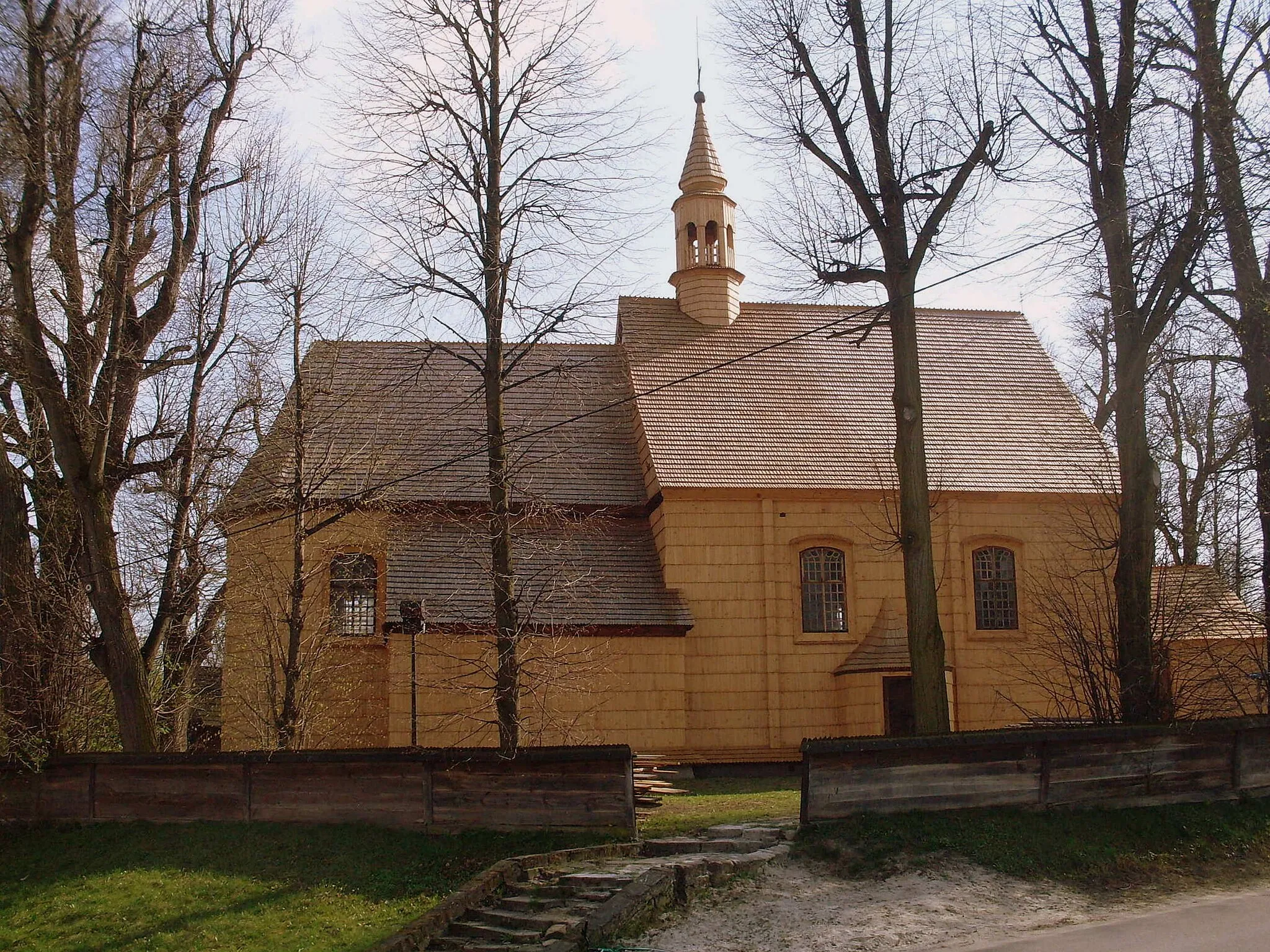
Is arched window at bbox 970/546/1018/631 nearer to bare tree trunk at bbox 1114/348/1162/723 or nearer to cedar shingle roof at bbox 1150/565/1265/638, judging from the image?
cedar shingle roof at bbox 1150/565/1265/638

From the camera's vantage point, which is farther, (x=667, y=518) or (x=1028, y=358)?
(x=1028, y=358)

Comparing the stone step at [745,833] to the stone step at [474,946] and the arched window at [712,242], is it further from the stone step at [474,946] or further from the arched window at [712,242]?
the arched window at [712,242]

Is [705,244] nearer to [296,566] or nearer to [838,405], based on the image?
[838,405]

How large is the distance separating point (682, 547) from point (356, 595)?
21.7ft

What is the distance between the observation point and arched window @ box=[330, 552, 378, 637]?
23969mm

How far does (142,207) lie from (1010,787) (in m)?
15.0

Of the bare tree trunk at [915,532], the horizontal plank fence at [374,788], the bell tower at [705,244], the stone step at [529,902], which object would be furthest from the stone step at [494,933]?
the bell tower at [705,244]

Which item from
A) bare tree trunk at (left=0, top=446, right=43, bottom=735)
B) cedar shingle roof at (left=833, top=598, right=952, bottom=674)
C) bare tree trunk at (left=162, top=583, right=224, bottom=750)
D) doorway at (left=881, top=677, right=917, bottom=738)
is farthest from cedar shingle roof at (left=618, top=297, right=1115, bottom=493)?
bare tree trunk at (left=0, top=446, right=43, bottom=735)

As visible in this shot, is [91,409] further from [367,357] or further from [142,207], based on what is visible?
[367,357]

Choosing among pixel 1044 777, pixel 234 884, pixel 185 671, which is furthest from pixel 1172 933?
pixel 185 671

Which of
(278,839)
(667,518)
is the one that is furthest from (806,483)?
Result: (278,839)

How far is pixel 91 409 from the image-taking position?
17688mm

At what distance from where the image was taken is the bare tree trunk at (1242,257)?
16609mm

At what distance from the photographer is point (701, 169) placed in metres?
29.7
